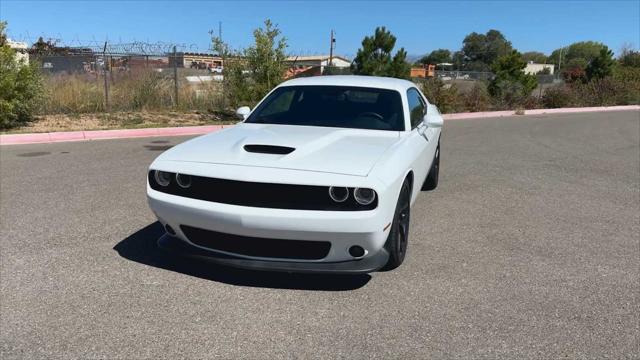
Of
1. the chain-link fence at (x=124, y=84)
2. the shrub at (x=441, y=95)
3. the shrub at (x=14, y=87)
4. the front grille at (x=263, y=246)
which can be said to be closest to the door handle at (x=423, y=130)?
the front grille at (x=263, y=246)

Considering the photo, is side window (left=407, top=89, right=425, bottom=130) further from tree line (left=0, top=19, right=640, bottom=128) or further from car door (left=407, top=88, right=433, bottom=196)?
tree line (left=0, top=19, right=640, bottom=128)

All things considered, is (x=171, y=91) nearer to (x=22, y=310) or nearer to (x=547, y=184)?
(x=547, y=184)

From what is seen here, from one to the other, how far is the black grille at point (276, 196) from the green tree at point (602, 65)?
30620 millimetres

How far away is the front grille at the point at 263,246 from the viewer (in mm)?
3293

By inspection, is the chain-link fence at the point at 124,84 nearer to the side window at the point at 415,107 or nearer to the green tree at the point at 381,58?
the green tree at the point at 381,58

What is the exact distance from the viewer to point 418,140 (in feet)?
15.2

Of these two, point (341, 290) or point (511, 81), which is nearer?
point (341, 290)

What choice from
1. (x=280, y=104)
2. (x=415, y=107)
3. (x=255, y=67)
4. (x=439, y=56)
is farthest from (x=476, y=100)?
(x=439, y=56)

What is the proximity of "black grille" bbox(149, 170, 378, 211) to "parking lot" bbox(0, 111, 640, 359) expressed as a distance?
688mm

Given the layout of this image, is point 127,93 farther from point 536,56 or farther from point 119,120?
point 536,56

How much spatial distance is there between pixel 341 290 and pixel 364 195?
80cm

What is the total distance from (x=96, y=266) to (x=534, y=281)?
3352 millimetres

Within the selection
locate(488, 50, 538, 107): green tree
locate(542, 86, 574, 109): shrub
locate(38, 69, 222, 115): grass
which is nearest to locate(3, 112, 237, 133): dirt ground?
locate(38, 69, 222, 115): grass

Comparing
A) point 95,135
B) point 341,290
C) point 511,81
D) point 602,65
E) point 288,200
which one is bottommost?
point 341,290
